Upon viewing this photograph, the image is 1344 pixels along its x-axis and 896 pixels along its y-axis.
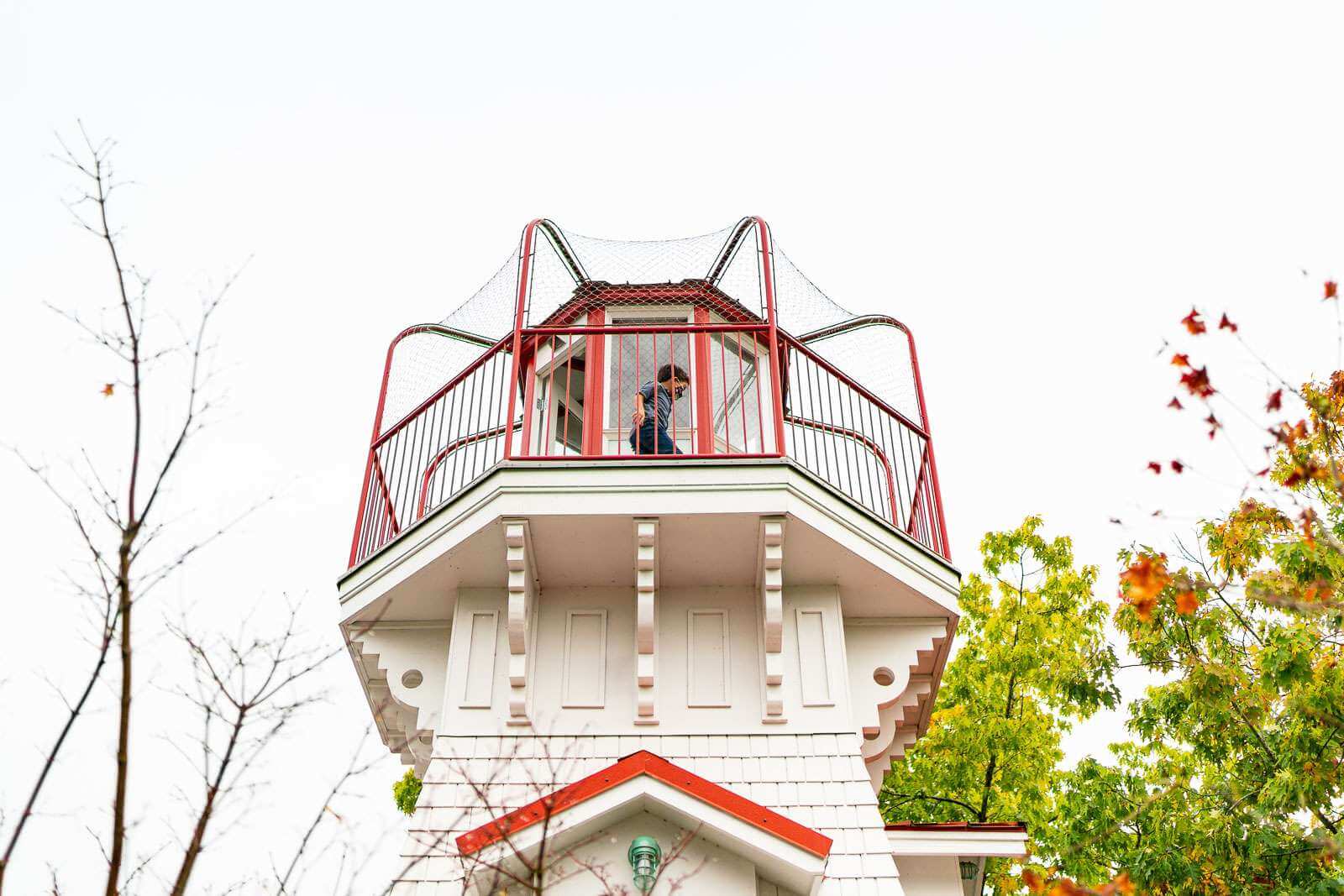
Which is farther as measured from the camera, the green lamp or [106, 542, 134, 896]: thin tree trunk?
the green lamp

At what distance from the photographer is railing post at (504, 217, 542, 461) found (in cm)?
775

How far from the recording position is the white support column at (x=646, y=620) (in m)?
7.41

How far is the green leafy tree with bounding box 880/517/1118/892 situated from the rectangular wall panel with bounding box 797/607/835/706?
6355mm

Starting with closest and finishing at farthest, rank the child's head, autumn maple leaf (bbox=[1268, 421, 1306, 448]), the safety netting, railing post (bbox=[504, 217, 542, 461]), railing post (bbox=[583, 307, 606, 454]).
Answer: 1. autumn maple leaf (bbox=[1268, 421, 1306, 448])
2. railing post (bbox=[504, 217, 542, 461])
3. railing post (bbox=[583, 307, 606, 454])
4. the child's head
5. the safety netting

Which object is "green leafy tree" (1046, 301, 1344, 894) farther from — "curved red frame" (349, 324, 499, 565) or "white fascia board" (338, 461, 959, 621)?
"curved red frame" (349, 324, 499, 565)

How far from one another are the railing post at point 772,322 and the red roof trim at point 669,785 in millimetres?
2217

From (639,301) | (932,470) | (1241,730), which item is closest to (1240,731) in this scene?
(1241,730)

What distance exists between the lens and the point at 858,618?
831 cm

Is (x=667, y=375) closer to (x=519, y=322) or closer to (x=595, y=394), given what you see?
(x=595, y=394)

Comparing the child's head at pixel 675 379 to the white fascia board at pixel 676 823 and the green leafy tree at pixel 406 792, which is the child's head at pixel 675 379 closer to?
the white fascia board at pixel 676 823

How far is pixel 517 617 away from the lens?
24.2ft

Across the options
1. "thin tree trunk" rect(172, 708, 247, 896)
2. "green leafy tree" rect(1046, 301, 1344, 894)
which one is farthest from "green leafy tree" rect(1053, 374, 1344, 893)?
"thin tree trunk" rect(172, 708, 247, 896)

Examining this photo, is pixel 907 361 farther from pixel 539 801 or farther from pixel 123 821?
pixel 123 821

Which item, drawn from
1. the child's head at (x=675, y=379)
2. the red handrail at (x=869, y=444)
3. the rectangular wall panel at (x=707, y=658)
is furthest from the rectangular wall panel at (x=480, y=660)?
the red handrail at (x=869, y=444)
